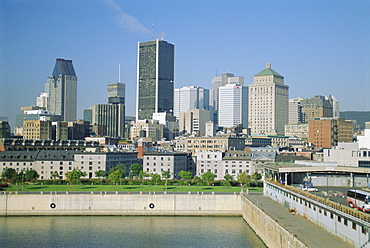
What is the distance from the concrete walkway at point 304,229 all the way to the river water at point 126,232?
5.44 m

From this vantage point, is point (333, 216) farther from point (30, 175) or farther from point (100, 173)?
point (100, 173)

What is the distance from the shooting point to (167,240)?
75.7m

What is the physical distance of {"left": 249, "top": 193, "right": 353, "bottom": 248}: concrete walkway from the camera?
160ft

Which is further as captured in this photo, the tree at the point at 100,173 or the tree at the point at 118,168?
the tree at the point at 118,168

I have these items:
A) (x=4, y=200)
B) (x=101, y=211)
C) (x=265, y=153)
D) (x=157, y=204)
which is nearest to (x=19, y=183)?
(x=4, y=200)

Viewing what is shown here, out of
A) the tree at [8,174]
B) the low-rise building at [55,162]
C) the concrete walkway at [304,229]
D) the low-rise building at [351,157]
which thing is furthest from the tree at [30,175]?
the concrete walkway at [304,229]

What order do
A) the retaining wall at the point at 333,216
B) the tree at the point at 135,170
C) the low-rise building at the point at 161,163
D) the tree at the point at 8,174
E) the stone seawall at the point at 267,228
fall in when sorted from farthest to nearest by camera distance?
the low-rise building at the point at 161,163
the tree at the point at 135,170
the tree at the point at 8,174
the stone seawall at the point at 267,228
the retaining wall at the point at 333,216

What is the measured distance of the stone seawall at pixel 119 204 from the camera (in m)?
98.1

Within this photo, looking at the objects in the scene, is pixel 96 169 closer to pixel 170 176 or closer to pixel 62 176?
pixel 62 176

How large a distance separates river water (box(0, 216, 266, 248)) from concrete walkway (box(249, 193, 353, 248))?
544 centimetres

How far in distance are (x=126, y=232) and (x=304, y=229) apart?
34591mm

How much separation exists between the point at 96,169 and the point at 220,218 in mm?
65703

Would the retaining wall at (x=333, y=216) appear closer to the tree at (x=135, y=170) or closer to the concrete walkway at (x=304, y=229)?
the concrete walkway at (x=304, y=229)

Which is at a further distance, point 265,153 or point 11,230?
point 265,153
